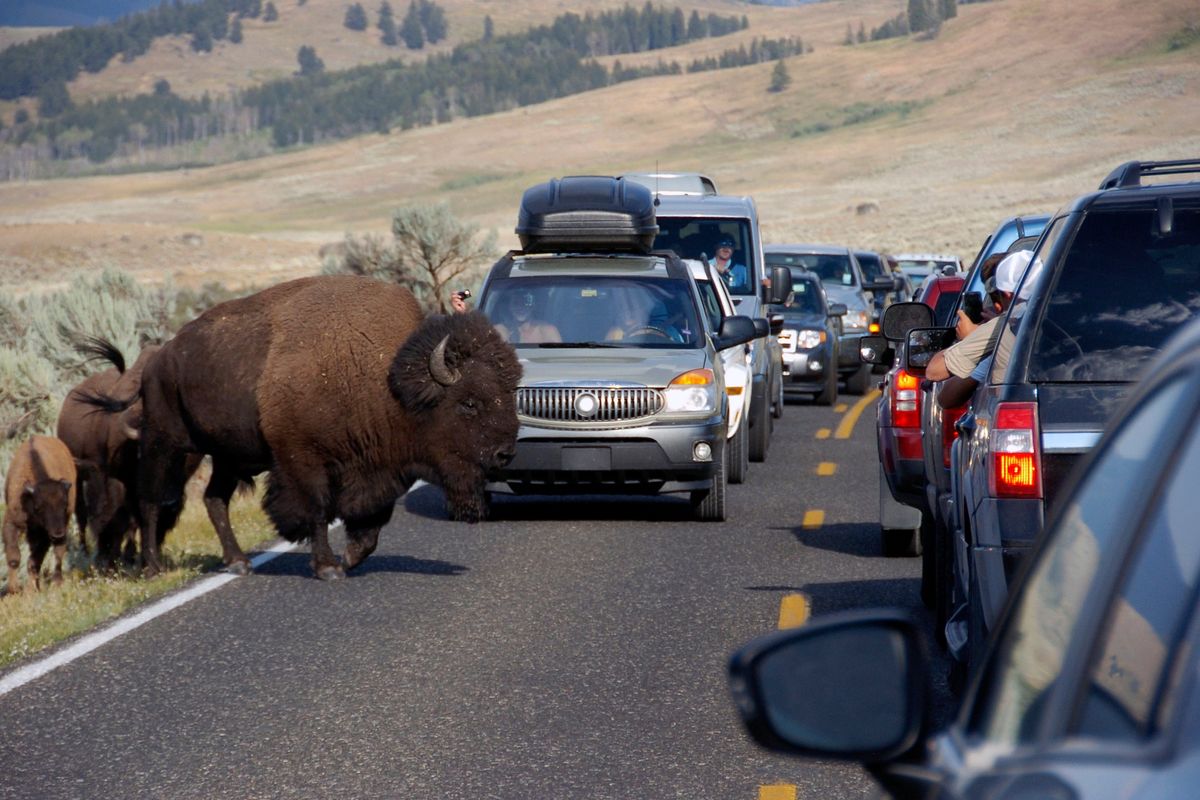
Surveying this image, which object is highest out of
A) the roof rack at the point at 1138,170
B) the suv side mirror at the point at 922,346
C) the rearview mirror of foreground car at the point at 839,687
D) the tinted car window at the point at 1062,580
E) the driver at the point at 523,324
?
the tinted car window at the point at 1062,580

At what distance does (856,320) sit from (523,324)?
1349 cm

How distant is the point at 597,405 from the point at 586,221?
3981mm

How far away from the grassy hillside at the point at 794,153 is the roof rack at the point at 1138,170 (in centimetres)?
6308

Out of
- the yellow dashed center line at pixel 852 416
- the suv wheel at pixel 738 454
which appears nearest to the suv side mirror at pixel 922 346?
the suv wheel at pixel 738 454

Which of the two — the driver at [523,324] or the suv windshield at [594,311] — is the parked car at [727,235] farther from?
the driver at [523,324]

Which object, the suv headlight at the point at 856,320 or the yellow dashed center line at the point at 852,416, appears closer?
the yellow dashed center line at the point at 852,416

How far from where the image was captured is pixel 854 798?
605 cm

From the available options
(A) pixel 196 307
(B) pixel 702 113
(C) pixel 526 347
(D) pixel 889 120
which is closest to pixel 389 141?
(B) pixel 702 113

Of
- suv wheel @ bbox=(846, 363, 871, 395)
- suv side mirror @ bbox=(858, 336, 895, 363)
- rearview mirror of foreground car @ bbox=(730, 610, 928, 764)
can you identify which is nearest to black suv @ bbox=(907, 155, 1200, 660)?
rearview mirror of foreground car @ bbox=(730, 610, 928, 764)

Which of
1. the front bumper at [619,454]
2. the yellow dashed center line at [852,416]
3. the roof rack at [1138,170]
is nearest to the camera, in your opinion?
the roof rack at [1138,170]

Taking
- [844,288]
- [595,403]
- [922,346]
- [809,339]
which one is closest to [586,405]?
[595,403]

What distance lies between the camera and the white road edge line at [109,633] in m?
8.02

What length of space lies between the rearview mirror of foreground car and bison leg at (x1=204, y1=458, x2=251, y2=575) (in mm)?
8780

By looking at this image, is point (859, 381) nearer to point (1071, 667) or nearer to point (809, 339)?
point (809, 339)
